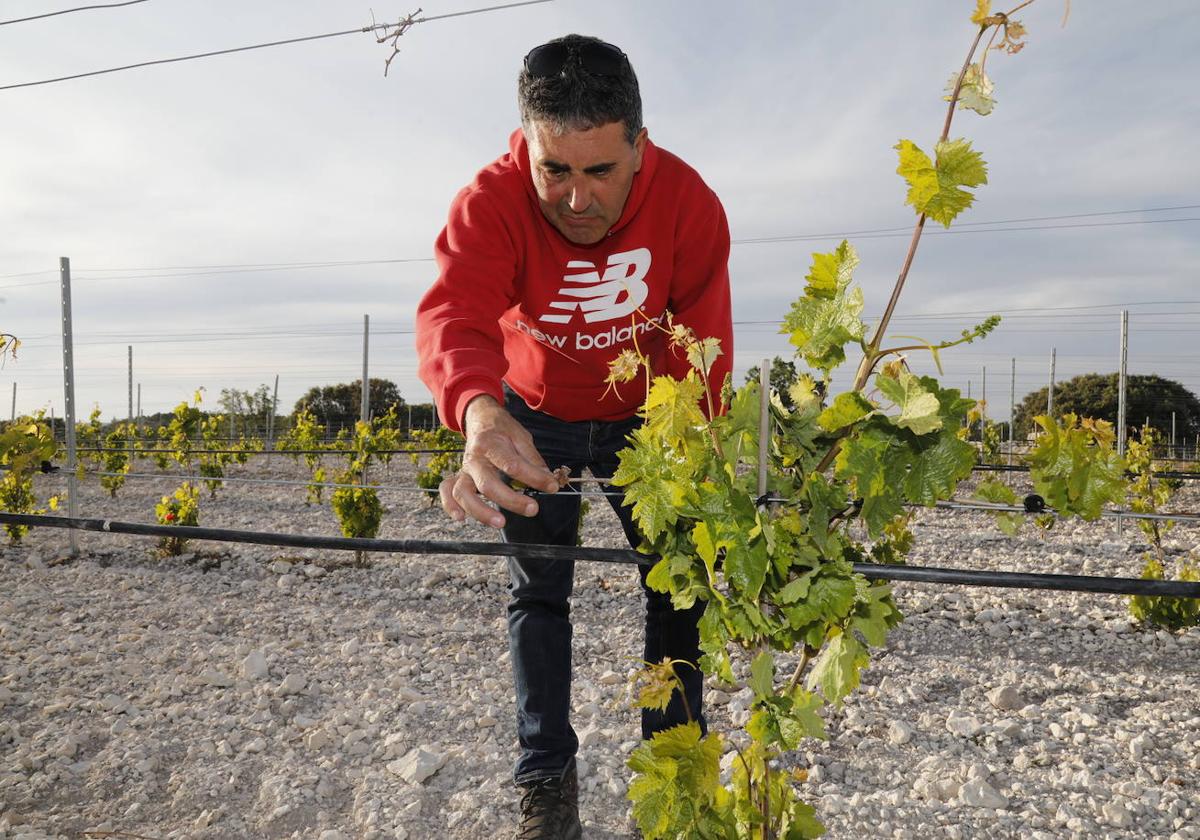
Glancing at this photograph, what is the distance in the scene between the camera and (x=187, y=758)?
299 centimetres

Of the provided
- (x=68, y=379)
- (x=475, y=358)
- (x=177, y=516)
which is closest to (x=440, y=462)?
(x=177, y=516)

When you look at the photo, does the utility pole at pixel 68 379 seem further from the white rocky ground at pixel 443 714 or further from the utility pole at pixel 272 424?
the utility pole at pixel 272 424

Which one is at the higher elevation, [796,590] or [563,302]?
[563,302]

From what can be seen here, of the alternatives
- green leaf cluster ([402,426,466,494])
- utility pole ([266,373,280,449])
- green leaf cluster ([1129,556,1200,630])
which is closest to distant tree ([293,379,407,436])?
utility pole ([266,373,280,449])

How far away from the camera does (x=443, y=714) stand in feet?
11.0

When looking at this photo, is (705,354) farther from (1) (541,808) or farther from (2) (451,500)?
(1) (541,808)

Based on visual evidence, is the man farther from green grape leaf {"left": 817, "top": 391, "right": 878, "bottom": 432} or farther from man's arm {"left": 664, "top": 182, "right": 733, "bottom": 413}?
green grape leaf {"left": 817, "top": 391, "right": 878, "bottom": 432}

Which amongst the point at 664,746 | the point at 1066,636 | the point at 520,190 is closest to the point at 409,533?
the point at 1066,636

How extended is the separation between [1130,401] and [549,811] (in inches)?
1811

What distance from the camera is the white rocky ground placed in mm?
2547

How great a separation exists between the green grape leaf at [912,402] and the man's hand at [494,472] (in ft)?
1.85

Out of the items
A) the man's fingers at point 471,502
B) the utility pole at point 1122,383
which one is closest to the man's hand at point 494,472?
the man's fingers at point 471,502

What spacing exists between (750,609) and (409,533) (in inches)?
291

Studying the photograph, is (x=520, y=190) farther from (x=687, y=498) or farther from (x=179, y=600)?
(x=179, y=600)
